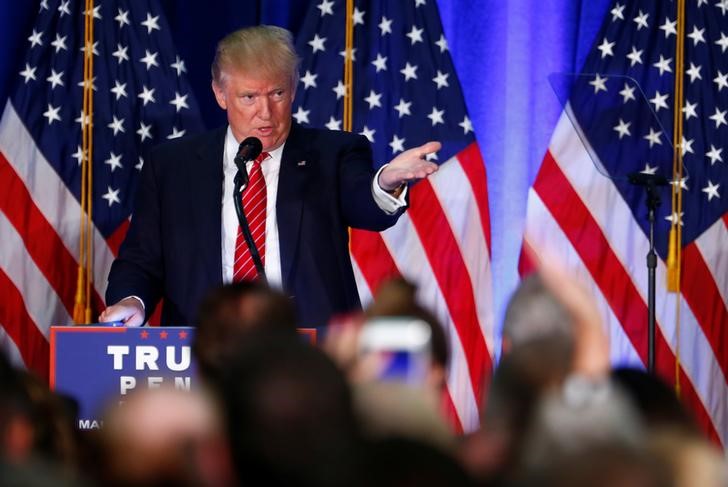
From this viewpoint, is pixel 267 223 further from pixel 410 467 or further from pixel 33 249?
pixel 410 467

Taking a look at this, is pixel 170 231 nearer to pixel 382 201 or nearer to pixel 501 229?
pixel 382 201

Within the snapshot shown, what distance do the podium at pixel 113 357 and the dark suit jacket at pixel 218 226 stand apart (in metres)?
0.81

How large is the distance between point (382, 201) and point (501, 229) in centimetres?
262

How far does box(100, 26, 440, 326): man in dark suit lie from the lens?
148 inches

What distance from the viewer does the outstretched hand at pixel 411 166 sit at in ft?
10.4

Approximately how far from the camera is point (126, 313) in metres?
3.28

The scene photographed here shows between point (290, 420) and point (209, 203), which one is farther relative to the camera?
point (209, 203)

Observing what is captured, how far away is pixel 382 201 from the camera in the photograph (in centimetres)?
359

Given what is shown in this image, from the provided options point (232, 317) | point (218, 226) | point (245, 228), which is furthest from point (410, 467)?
point (218, 226)

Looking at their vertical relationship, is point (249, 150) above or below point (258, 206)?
above

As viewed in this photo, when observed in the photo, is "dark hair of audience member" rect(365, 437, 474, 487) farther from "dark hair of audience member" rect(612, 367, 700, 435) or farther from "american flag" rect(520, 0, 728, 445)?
"american flag" rect(520, 0, 728, 445)

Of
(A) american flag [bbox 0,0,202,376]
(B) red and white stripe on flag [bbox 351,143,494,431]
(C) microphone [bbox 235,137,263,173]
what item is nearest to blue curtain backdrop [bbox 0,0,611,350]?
(B) red and white stripe on flag [bbox 351,143,494,431]

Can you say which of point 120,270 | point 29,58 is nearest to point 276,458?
point 120,270

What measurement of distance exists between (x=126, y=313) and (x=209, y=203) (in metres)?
0.64
